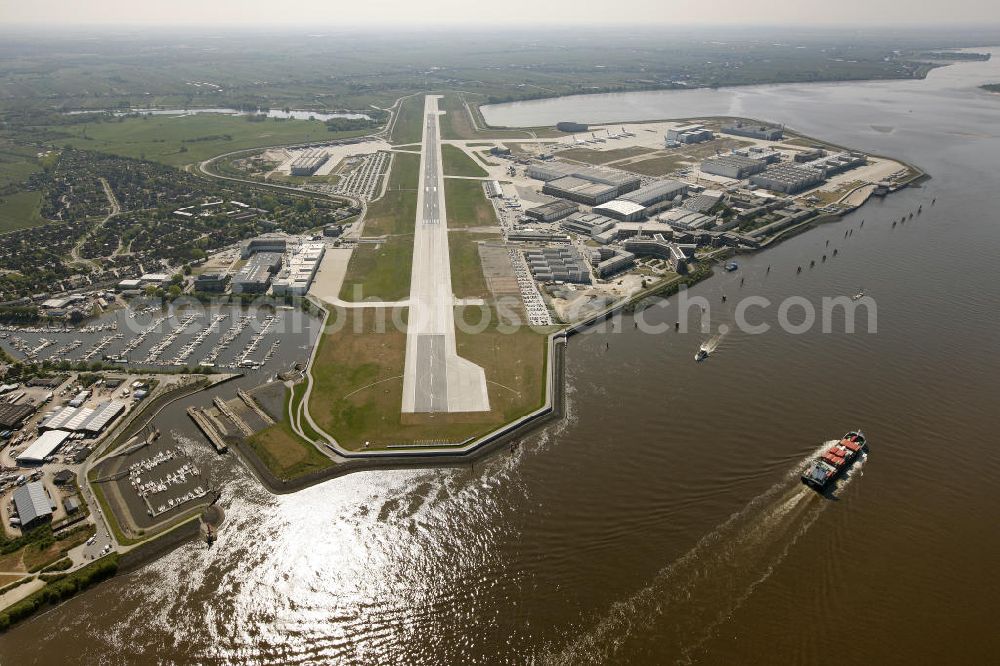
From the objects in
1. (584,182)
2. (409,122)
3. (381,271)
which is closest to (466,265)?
(381,271)

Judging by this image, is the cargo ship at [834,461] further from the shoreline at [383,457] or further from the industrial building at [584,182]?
the industrial building at [584,182]

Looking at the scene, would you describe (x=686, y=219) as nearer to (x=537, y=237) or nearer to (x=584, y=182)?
(x=584, y=182)

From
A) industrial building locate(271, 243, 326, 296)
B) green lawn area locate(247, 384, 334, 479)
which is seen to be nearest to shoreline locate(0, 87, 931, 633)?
green lawn area locate(247, 384, 334, 479)

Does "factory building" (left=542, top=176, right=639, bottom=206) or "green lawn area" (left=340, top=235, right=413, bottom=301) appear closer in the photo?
"green lawn area" (left=340, top=235, right=413, bottom=301)

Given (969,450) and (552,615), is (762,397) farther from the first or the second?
(552,615)

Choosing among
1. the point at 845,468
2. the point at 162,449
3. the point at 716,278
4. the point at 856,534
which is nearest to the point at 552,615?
the point at 856,534

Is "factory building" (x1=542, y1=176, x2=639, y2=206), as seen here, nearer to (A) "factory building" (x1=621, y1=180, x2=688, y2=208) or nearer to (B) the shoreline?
(A) "factory building" (x1=621, y1=180, x2=688, y2=208)
